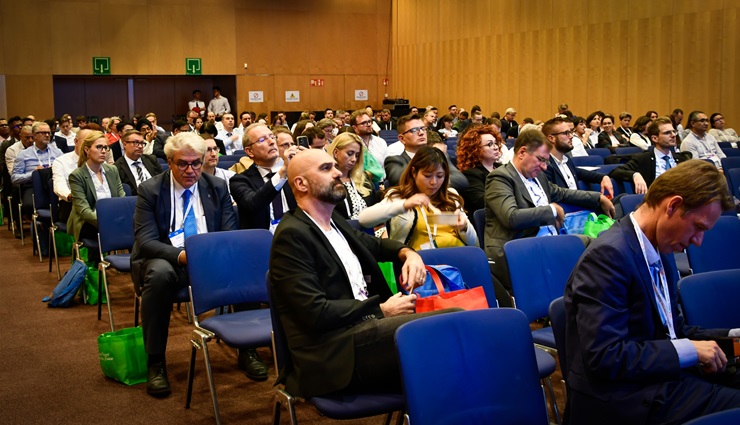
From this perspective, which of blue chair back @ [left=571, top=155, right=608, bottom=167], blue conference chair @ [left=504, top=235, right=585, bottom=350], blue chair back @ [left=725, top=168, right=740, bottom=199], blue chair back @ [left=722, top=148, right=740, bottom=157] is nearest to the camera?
blue conference chair @ [left=504, top=235, right=585, bottom=350]

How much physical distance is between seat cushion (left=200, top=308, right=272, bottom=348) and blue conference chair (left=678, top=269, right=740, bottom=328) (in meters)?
1.85

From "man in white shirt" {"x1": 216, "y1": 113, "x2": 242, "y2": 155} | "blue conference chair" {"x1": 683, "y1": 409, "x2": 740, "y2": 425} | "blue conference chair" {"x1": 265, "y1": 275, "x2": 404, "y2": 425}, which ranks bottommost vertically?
"blue conference chair" {"x1": 265, "y1": 275, "x2": 404, "y2": 425}

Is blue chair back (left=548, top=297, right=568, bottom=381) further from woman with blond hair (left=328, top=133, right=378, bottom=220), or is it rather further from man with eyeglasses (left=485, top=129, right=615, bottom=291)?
woman with blond hair (left=328, top=133, right=378, bottom=220)

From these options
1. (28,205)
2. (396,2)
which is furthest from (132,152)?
(396,2)

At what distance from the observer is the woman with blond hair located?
5.66 m

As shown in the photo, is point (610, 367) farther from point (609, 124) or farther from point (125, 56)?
point (125, 56)

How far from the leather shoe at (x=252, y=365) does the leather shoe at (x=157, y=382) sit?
49 centimetres

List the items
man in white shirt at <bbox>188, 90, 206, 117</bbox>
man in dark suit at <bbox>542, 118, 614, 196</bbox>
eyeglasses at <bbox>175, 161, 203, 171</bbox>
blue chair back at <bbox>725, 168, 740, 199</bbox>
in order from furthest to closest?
man in white shirt at <bbox>188, 90, 206, 117</bbox>
blue chair back at <bbox>725, 168, 740, 199</bbox>
man in dark suit at <bbox>542, 118, 614, 196</bbox>
eyeglasses at <bbox>175, 161, 203, 171</bbox>

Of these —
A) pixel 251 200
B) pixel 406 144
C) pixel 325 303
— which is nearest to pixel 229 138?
pixel 406 144

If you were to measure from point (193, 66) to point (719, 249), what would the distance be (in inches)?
740

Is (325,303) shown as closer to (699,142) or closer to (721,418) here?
(721,418)

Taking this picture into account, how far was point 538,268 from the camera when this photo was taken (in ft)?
12.5

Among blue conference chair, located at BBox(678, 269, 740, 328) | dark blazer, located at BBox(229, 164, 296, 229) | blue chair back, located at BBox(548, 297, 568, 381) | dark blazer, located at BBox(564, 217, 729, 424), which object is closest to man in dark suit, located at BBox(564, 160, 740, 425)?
dark blazer, located at BBox(564, 217, 729, 424)

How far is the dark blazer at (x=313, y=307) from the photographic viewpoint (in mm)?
2994
